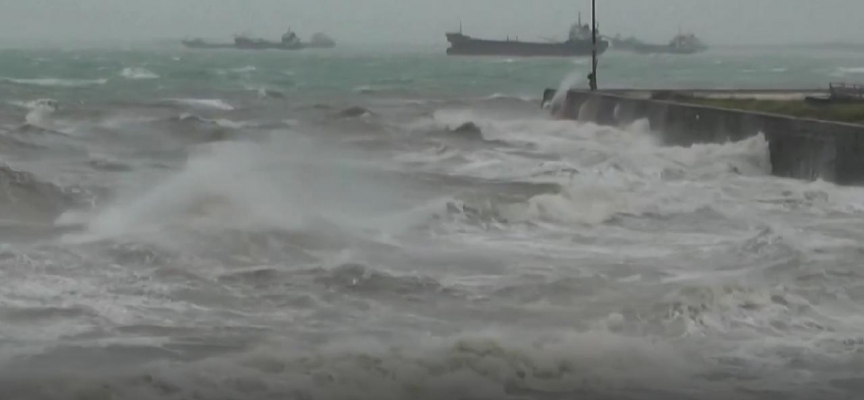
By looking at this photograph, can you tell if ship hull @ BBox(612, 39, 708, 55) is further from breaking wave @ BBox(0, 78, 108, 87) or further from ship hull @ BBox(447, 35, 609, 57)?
breaking wave @ BBox(0, 78, 108, 87)

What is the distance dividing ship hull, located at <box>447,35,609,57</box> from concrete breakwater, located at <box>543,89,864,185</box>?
64.3 meters

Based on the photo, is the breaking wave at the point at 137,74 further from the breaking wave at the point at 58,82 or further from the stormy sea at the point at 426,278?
the stormy sea at the point at 426,278

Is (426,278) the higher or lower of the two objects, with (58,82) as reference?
higher

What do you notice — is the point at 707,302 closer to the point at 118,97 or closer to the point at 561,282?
the point at 561,282

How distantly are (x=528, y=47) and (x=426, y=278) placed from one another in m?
92.9

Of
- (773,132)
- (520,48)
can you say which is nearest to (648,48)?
(520,48)

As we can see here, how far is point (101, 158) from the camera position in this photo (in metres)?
22.1

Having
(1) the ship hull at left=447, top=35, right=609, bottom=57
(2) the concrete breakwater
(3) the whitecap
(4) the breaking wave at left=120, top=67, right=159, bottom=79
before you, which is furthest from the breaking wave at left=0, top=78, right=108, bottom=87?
(1) the ship hull at left=447, top=35, right=609, bottom=57

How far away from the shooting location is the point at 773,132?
21109 millimetres

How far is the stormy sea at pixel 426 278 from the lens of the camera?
7.13m

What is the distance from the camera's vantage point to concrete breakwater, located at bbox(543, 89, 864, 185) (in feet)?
59.1

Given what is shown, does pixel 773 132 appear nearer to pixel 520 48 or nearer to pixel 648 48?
pixel 520 48

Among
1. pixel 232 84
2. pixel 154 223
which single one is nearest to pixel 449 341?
pixel 154 223

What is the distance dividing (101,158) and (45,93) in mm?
27246
